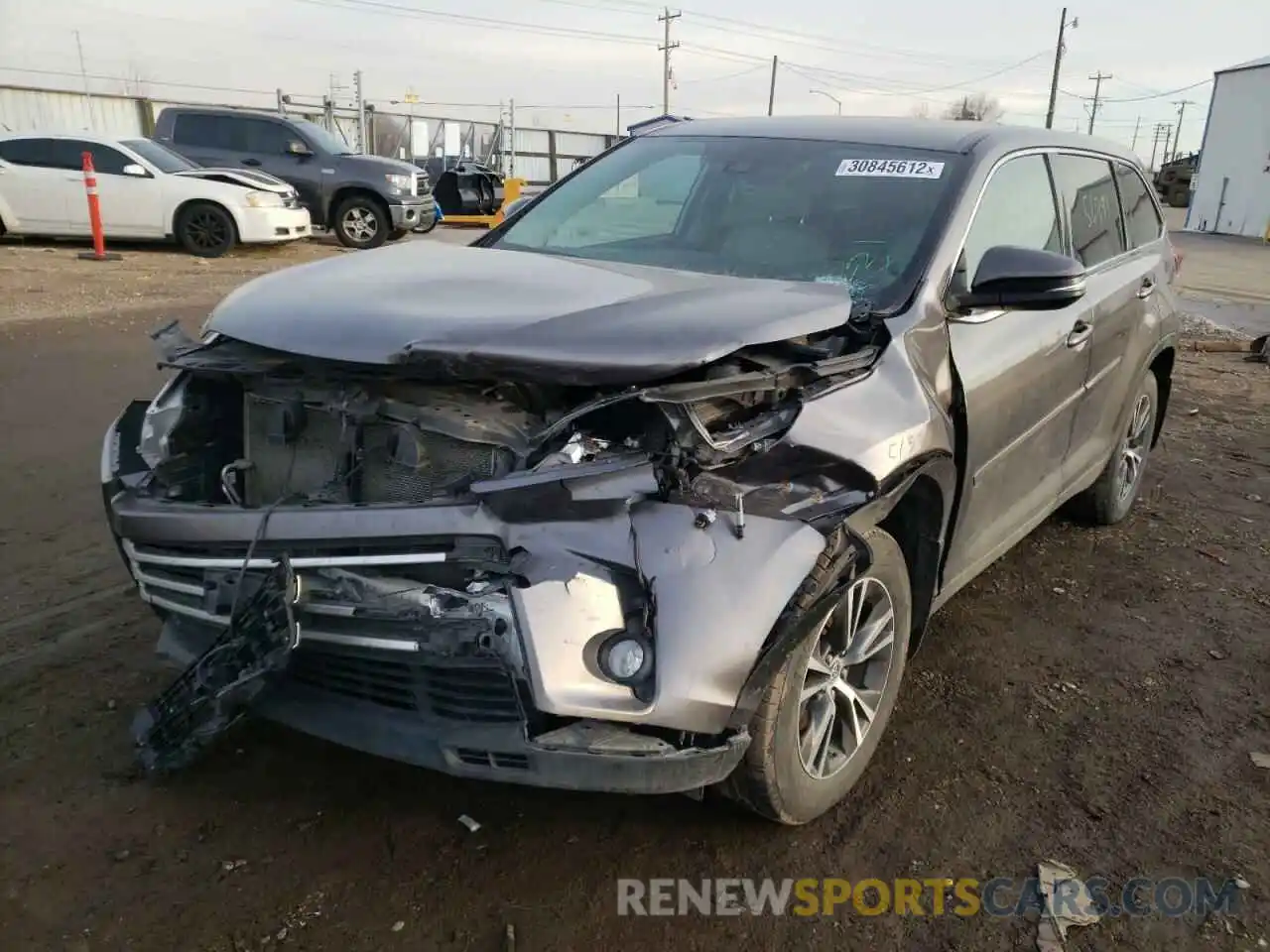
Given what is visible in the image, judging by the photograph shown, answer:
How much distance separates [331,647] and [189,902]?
2.19ft

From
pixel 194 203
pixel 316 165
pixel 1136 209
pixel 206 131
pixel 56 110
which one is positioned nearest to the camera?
pixel 1136 209

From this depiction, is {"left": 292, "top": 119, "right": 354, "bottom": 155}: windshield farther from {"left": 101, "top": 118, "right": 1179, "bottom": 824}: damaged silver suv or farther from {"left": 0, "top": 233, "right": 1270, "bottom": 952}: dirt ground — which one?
{"left": 101, "top": 118, "right": 1179, "bottom": 824}: damaged silver suv

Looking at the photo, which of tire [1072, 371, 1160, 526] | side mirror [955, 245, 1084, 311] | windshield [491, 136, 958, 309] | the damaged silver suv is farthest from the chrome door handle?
tire [1072, 371, 1160, 526]

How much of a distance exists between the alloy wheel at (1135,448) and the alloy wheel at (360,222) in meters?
12.8

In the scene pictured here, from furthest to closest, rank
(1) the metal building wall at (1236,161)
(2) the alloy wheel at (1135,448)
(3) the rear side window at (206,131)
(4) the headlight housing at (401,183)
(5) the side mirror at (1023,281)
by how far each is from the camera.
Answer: (1) the metal building wall at (1236,161)
(3) the rear side window at (206,131)
(4) the headlight housing at (401,183)
(2) the alloy wheel at (1135,448)
(5) the side mirror at (1023,281)

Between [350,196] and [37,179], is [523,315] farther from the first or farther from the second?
[350,196]

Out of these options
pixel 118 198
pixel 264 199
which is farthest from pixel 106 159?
pixel 264 199

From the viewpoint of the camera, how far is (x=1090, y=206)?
4207mm

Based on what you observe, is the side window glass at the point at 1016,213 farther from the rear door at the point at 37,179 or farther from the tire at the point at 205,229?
the rear door at the point at 37,179

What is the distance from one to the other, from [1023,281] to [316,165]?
14.4 metres

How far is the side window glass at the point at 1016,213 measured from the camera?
3.26 meters

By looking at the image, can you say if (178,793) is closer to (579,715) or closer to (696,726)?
(579,715)

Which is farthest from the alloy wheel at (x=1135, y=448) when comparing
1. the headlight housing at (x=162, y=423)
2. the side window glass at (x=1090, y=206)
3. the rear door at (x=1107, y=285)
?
the headlight housing at (x=162, y=423)

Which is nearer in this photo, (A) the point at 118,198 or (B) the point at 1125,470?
(B) the point at 1125,470
